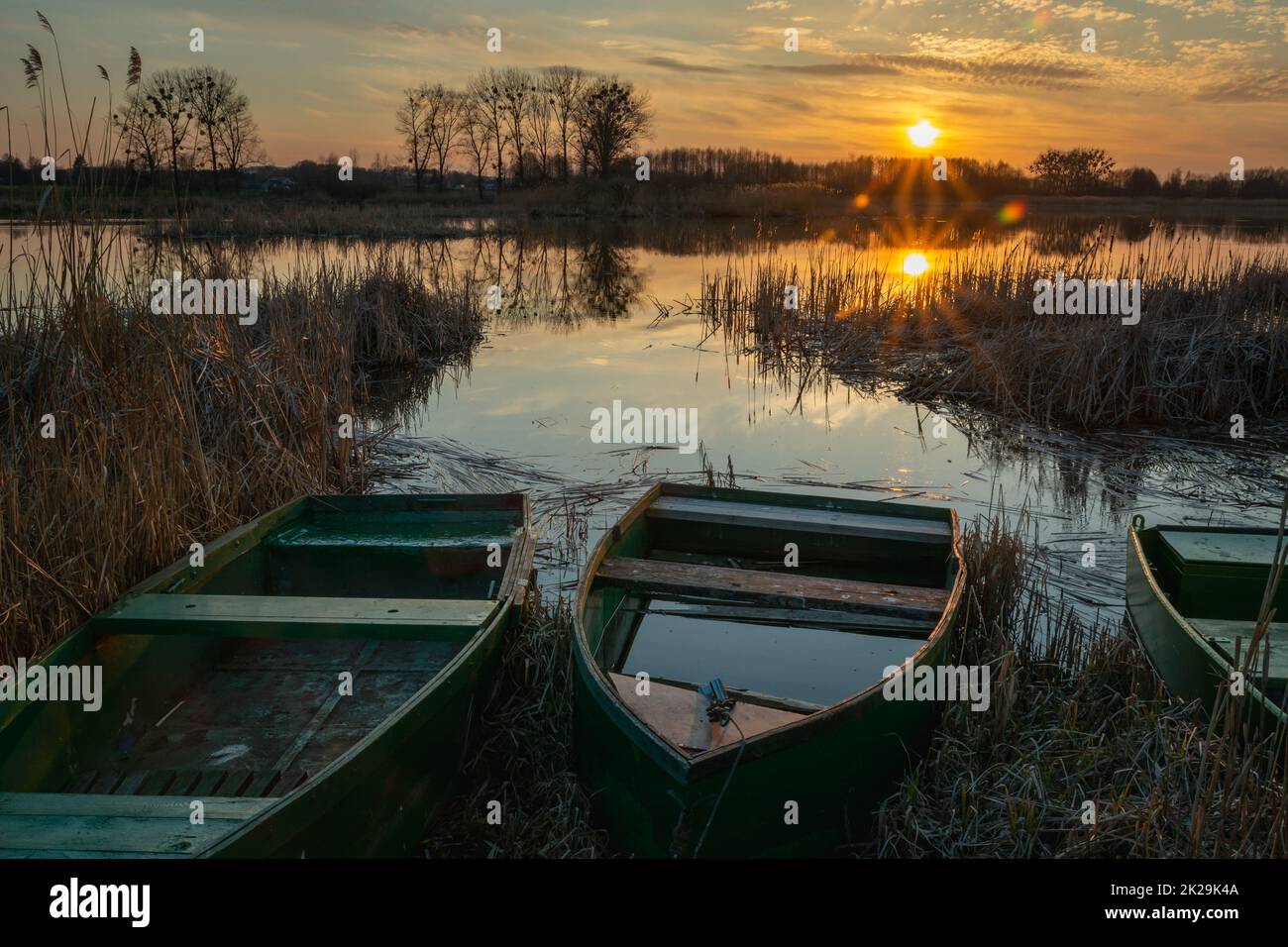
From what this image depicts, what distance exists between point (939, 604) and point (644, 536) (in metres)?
1.81

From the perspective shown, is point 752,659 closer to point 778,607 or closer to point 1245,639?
point 778,607

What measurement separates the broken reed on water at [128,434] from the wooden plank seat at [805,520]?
8.50 feet

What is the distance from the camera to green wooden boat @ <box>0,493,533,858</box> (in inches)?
102

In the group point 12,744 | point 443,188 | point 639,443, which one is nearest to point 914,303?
point 639,443

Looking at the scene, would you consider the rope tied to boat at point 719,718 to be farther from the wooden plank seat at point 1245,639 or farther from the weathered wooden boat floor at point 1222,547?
the weathered wooden boat floor at point 1222,547

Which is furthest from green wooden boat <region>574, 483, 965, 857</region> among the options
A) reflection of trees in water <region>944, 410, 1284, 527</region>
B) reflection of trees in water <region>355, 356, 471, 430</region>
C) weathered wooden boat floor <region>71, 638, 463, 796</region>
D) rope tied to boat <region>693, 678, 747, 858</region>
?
reflection of trees in water <region>355, 356, 471, 430</region>

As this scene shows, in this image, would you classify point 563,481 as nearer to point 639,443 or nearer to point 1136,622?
point 639,443

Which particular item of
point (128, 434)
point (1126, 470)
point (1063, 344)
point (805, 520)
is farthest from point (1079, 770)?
point (1063, 344)

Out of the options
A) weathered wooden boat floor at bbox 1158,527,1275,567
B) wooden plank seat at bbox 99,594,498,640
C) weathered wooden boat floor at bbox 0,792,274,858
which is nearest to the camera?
weathered wooden boat floor at bbox 0,792,274,858

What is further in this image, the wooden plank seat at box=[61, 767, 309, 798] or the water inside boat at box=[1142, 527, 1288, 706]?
the water inside boat at box=[1142, 527, 1288, 706]

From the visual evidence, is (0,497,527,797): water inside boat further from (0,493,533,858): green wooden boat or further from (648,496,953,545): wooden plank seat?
(648,496,953,545): wooden plank seat

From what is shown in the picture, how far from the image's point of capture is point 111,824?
256 cm

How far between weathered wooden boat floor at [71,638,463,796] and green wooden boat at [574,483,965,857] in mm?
975

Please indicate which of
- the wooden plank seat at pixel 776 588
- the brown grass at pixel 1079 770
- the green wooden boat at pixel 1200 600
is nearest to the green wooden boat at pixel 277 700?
the wooden plank seat at pixel 776 588
